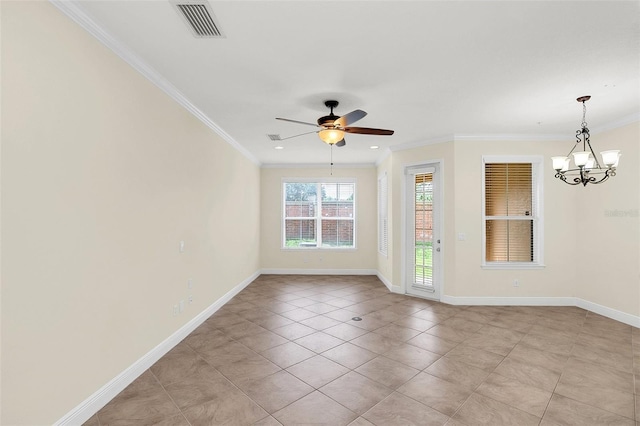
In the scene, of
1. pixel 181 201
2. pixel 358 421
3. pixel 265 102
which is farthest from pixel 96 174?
pixel 358 421

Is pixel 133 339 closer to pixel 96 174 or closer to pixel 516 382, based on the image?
pixel 96 174

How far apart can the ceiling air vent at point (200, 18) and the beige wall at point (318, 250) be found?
5.51 m

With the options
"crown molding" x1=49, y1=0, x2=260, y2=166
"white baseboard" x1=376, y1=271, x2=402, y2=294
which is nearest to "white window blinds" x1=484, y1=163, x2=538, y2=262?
"white baseboard" x1=376, y1=271, x2=402, y2=294

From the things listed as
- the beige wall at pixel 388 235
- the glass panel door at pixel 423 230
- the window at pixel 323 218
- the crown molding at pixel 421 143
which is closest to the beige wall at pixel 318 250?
the window at pixel 323 218

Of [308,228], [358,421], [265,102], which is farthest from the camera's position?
[308,228]

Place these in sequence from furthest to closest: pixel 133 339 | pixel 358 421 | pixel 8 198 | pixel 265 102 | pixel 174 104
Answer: pixel 265 102 < pixel 174 104 < pixel 133 339 < pixel 358 421 < pixel 8 198

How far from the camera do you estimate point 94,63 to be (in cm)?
225

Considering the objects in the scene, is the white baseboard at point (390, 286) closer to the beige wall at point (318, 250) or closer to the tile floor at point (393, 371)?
the beige wall at point (318, 250)

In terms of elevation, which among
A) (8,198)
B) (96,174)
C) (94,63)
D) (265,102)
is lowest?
(8,198)

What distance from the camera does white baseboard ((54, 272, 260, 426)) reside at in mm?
2100

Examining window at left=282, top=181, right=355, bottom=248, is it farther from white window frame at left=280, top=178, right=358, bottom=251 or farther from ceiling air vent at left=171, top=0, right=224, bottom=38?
ceiling air vent at left=171, top=0, right=224, bottom=38

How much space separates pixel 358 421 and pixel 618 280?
4.49 metres

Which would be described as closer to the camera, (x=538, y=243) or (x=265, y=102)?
(x=265, y=102)

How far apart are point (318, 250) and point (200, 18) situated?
20.0 feet
